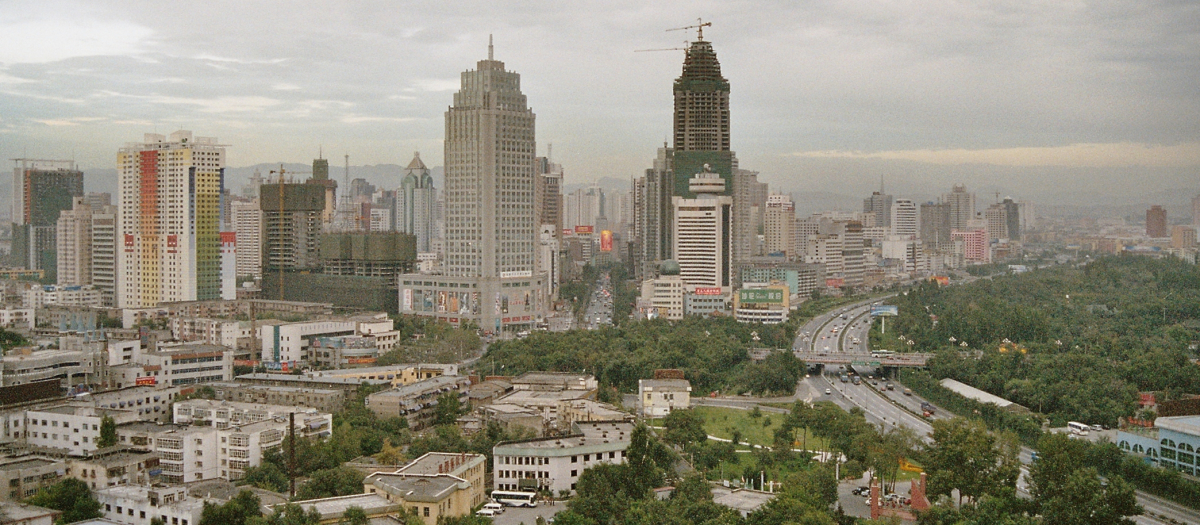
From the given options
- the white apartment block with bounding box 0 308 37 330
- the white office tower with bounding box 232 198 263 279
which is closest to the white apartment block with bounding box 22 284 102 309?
the white apartment block with bounding box 0 308 37 330

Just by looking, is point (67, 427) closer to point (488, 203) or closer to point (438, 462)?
point (438, 462)

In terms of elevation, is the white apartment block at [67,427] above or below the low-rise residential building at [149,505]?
above

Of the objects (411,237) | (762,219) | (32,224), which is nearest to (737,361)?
(411,237)

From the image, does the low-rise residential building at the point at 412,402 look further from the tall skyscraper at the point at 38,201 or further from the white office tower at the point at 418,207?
the white office tower at the point at 418,207

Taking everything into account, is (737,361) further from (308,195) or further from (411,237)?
(308,195)

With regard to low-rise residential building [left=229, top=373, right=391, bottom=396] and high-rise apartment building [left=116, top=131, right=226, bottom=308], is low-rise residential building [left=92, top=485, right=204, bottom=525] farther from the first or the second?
high-rise apartment building [left=116, top=131, right=226, bottom=308]

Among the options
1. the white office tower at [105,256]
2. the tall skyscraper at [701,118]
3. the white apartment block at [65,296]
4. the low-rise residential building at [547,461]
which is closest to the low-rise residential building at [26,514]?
the low-rise residential building at [547,461]
